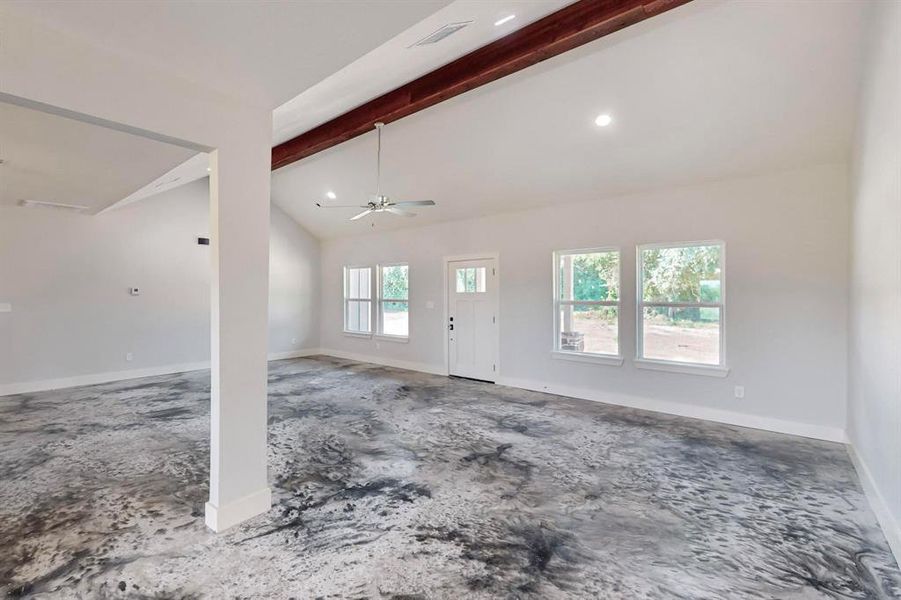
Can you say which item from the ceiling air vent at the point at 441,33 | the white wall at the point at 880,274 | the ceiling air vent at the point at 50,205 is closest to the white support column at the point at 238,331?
the ceiling air vent at the point at 441,33

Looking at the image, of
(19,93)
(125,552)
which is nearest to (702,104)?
(19,93)

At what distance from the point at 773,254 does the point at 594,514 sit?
3.45 metres

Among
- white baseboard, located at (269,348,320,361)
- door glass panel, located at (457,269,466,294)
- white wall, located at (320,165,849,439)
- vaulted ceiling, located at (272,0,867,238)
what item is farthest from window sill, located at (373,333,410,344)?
vaulted ceiling, located at (272,0,867,238)

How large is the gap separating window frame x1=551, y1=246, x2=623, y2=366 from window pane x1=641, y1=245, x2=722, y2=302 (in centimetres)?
33

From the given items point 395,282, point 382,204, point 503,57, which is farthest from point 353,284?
point 503,57

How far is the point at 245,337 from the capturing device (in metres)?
2.49

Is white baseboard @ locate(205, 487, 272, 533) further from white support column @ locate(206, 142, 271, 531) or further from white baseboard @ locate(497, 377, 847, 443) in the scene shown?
white baseboard @ locate(497, 377, 847, 443)

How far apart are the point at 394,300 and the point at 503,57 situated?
5.29m

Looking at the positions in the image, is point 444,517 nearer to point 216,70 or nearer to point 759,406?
point 216,70

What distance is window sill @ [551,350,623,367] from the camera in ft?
17.2

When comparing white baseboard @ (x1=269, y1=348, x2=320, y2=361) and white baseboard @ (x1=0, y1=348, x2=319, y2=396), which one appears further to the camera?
white baseboard @ (x1=269, y1=348, x2=320, y2=361)

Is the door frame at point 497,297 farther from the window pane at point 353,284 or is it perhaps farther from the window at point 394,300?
the window pane at point 353,284

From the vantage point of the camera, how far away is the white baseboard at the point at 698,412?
13.1 ft

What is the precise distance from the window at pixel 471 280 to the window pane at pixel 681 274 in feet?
8.07
